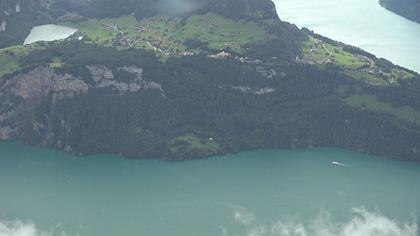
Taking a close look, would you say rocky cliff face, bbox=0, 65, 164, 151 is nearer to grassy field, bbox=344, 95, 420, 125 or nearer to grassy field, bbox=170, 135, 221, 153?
grassy field, bbox=170, 135, 221, 153

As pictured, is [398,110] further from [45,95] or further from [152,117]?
[45,95]

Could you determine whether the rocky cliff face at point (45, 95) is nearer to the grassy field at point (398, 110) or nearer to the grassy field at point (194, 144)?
the grassy field at point (194, 144)

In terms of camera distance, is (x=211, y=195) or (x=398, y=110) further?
(x=398, y=110)

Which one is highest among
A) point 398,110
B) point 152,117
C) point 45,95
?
point 398,110

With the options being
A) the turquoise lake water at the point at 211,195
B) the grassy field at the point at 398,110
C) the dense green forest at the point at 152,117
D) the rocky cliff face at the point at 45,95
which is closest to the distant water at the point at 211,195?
the turquoise lake water at the point at 211,195

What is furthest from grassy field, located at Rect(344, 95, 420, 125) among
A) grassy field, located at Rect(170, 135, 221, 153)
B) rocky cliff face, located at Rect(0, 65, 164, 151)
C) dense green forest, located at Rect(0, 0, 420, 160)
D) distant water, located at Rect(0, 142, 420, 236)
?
rocky cliff face, located at Rect(0, 65, 164, 151)

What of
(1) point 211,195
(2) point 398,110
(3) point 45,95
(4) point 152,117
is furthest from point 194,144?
(2) point 398,110

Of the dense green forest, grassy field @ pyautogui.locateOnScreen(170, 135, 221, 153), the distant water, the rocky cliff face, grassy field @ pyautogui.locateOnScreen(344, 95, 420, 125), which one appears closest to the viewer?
the distant water

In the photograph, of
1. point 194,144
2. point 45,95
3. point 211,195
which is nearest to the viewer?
point 211,195
